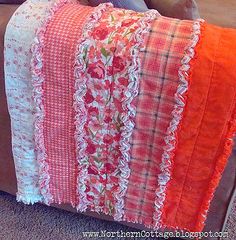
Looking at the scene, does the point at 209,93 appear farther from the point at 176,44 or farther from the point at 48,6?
the point at 48,6

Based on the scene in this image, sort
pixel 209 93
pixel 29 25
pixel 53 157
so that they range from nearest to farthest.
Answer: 1. pixel 209 93
2. pixel 29 25
3. pixel 53 157

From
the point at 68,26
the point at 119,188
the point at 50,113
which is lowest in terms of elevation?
the point at 119,188

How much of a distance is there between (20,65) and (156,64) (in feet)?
1.24

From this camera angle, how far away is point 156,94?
3.14 feet

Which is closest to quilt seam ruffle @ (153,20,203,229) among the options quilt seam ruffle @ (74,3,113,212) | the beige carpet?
quilt seam ruffle @ (74,3,113,212)

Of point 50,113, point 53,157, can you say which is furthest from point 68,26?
point 53,157

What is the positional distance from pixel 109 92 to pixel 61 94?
0.14 meters

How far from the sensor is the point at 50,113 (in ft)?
3.54

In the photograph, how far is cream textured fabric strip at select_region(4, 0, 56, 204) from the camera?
1.03 metres

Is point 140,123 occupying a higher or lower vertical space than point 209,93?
lower

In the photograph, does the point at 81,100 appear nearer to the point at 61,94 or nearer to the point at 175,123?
the point at 61,94

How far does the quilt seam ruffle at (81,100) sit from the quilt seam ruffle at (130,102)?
112mm

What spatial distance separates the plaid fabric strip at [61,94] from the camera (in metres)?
1.00

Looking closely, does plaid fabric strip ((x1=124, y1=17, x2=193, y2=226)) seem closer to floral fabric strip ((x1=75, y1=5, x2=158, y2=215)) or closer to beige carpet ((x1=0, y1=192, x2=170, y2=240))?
floral fabric strip ((x1=75, y1=5, x2=158, y2=215))
